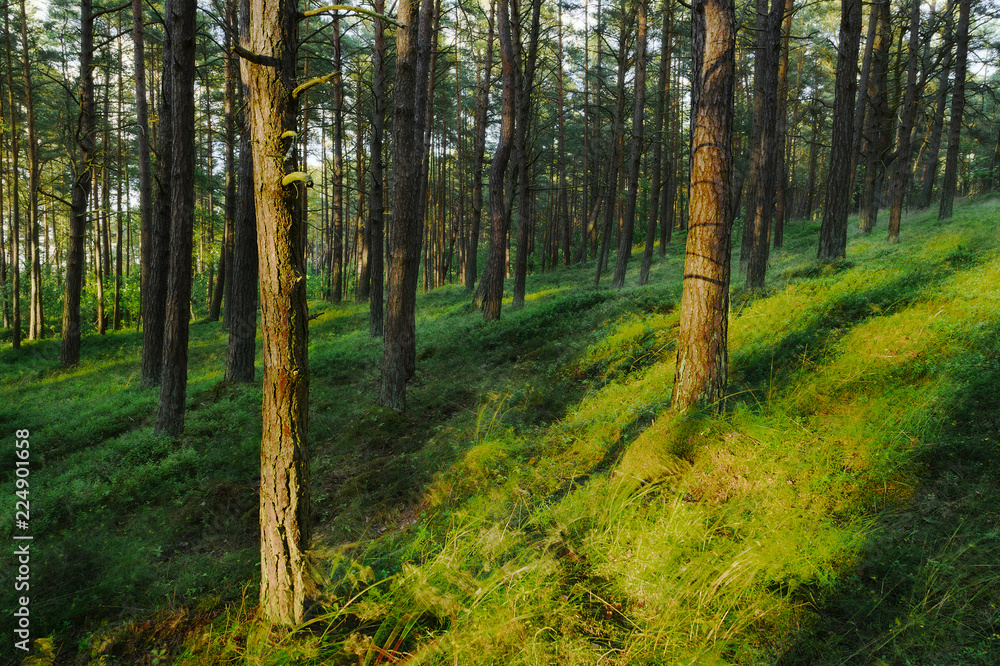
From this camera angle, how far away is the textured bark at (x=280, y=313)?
289cm

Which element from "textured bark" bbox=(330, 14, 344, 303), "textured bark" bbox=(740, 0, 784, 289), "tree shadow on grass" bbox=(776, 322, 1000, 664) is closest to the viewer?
"tree shadow on grass" bbox=(776, 322, 1000, 664)

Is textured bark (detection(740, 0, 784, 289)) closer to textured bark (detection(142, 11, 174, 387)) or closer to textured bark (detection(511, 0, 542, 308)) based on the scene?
textured bark (detection(511, 0, 542, 308))

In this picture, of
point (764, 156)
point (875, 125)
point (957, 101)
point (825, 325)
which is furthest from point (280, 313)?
point (875, 125)

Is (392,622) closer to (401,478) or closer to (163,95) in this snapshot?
(401,478)

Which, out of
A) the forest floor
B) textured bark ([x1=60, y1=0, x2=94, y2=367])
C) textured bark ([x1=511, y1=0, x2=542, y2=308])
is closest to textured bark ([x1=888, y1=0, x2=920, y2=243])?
the forest floor

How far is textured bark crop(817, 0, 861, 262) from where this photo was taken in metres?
9.83

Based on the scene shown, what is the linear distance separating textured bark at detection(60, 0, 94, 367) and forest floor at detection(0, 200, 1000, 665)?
7.44 meters

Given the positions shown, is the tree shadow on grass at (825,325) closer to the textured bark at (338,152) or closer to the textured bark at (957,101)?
the textured bark at (957,101)

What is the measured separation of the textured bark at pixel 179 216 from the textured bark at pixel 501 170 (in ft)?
21.7

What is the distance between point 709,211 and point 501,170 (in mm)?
8806

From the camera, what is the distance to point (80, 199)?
1241cm

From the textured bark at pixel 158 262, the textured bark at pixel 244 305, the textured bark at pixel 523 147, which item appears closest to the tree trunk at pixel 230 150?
the textured bark at pixel 158 262

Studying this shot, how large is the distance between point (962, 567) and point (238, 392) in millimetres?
9785

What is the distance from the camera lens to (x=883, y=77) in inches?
693
